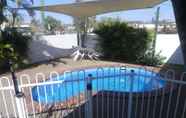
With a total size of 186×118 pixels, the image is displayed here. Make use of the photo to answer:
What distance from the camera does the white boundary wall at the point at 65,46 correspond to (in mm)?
11773

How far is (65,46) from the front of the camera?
15125 millimetres

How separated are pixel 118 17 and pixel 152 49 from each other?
3.39 metres

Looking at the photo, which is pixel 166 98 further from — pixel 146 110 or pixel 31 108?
pixel 31 108

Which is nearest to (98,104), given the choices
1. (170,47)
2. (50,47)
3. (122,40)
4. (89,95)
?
(89,95)

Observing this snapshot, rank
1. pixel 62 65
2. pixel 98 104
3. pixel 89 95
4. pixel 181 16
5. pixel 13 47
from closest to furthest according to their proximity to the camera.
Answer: pixel 181 16 → pixel 89 95 → pixel 98 104 → pixel 13 47 → pixel 62 65

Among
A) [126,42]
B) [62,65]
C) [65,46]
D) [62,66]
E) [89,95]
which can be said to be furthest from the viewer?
[65,46]

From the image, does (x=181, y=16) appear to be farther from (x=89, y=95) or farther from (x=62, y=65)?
(x=62, y=65)

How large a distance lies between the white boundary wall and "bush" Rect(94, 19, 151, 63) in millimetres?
960

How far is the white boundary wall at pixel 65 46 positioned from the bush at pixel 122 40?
96 centimetres

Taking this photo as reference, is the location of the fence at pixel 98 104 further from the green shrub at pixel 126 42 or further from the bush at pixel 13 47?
the green shrub at pixel 126 42

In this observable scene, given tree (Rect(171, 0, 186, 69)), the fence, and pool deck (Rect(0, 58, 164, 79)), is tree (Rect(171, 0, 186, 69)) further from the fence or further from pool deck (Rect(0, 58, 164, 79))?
pool deck (Rect(0, 58, 164, 79))

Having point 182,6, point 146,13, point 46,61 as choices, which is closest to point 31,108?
point 182,6

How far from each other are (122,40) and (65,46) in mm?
4520

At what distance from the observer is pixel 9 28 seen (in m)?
11.3
